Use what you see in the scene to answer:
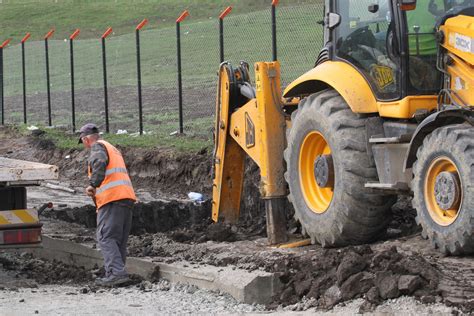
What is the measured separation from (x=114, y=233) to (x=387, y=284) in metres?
3.72

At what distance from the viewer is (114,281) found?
11.1 metres

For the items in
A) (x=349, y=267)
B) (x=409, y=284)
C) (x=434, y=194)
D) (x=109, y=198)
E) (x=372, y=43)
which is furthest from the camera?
(x=109, y=198)

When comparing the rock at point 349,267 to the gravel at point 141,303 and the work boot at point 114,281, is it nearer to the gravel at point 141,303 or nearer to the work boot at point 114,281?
the gravel at point 141,303

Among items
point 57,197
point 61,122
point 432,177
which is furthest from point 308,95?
point 61,122

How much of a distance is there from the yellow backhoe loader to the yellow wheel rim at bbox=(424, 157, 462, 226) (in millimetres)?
12

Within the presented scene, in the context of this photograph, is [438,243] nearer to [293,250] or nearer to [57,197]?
[293,250]

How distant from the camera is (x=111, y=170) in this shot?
37.5 ft

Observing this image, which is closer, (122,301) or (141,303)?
(141,303)

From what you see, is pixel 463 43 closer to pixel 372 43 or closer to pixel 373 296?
pixel 372 43

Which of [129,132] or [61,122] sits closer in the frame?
[129,132]

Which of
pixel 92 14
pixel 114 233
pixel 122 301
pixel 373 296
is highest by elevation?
pixel 92 14

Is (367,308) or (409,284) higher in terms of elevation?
(409,284)

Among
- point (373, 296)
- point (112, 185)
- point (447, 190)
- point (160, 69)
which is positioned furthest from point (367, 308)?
point (160, 69)

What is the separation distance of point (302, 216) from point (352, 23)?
6.92 ft
